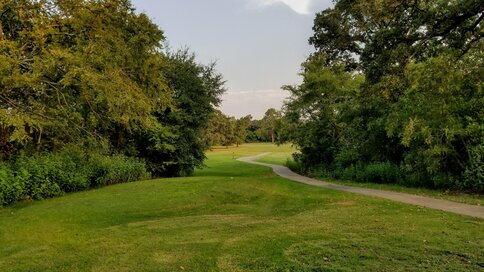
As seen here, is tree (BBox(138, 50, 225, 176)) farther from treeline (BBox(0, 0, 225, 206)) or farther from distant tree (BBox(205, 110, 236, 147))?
distant tree (BBox(205, 110, 236, 147))

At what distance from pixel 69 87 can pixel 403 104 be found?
1405 cm

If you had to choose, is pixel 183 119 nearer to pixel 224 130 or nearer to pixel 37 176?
pixel 37 176

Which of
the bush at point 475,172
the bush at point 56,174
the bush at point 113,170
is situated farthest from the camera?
the bush at point 113,170

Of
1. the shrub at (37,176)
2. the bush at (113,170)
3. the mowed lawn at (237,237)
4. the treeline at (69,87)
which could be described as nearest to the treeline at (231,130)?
the bush at (113,170)

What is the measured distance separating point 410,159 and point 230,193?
27.0 feet

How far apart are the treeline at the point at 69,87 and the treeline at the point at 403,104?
24.5ft

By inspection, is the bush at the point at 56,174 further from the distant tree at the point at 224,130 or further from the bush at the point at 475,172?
the distant tree at the point at 224,130

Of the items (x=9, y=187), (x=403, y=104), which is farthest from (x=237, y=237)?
(x=403, y=104)

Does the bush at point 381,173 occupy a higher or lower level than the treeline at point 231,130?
lower

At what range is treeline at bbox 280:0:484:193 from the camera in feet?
34.8

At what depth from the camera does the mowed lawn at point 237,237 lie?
579cm

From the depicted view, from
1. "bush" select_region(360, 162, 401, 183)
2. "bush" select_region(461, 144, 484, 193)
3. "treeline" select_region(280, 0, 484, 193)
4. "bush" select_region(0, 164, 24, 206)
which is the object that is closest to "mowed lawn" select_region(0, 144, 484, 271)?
"bush" select_region(0, 164, 24, 206)

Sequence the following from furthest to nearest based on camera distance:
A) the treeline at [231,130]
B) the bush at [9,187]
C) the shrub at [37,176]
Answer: the treeline at [231,130]
the shrub at [37,176]
the bush at [9,187]

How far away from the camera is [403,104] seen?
1758 centimetres
